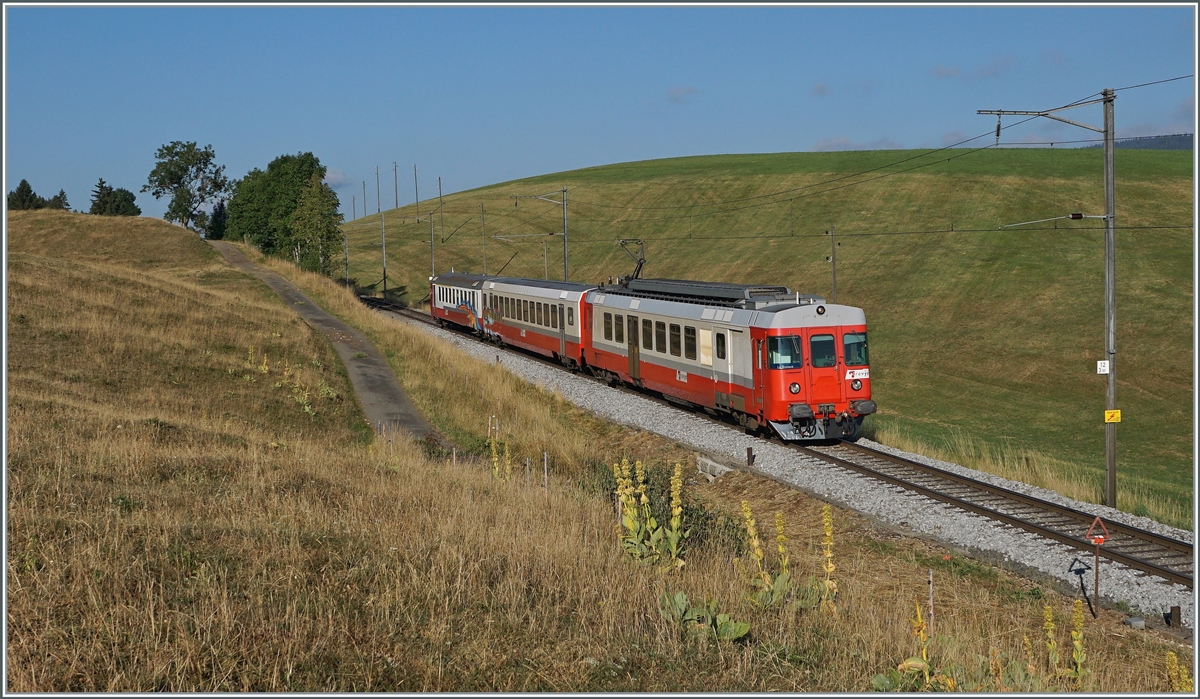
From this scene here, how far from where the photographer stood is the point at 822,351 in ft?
67.7

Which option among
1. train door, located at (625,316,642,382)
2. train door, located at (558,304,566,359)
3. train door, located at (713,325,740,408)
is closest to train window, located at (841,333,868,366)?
train door, located at (713,325,740,408)

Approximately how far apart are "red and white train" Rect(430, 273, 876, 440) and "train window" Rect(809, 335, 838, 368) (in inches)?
0.8

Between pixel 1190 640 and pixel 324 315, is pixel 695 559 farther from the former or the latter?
pixel 324 315

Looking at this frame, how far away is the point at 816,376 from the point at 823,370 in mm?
221

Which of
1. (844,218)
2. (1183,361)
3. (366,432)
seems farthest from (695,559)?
(844,218)

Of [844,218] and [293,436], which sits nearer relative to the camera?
[293,436]

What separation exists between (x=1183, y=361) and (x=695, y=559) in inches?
1937

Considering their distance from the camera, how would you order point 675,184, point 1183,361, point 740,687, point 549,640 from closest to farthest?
point 740,687 < point 549,640 < point 1183,361 < point 675,184

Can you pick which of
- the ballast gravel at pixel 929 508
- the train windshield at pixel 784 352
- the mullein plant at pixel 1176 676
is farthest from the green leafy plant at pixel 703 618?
the train windshield at pixel 784 352

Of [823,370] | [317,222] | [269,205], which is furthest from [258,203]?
[823,370]

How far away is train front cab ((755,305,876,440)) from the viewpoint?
20.3m

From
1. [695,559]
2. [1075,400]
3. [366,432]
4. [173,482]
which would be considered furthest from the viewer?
[1075,400]

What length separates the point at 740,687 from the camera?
644 centimetres

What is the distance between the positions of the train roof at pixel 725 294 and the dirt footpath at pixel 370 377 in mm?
7228
